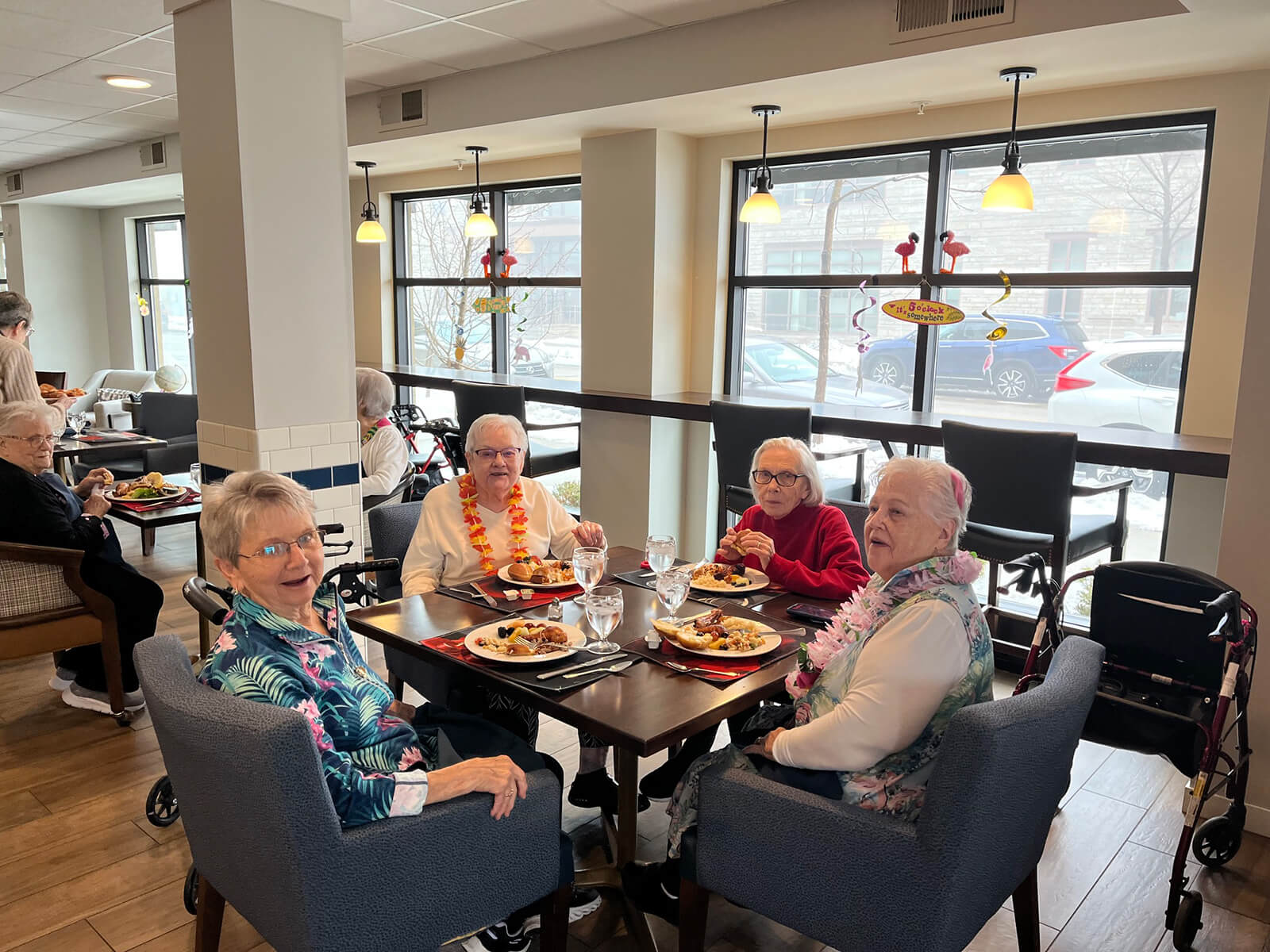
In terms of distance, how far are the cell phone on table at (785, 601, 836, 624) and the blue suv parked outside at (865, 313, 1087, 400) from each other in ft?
8.39

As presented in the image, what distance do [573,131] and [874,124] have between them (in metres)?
1.64

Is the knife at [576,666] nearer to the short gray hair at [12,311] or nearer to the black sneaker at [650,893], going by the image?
the black sneaker at [650,893]

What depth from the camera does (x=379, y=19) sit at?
4.05m

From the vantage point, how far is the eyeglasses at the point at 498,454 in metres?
2.78

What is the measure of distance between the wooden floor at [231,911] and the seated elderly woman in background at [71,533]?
0.17 metres

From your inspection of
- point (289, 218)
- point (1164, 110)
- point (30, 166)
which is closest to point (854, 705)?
point (289, 218)

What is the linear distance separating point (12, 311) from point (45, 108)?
2.16 m

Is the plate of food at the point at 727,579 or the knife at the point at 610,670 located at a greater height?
the plate of food at the point at 727,579

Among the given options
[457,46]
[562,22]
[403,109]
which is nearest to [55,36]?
[403,109]

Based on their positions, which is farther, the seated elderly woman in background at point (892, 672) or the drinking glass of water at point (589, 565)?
the drinking glass of water at point (589, 565)

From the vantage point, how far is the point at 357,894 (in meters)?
1.55

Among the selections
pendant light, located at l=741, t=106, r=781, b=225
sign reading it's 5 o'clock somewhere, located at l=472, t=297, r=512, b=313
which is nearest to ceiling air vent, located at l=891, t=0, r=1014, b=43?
pendant light, located at l=741, t=106, r=781, b=225

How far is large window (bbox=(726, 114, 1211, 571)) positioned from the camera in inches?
157

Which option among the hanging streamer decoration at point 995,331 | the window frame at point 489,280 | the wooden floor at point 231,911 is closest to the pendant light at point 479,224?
the window frame at point 489,280
